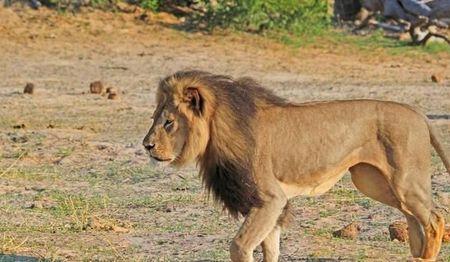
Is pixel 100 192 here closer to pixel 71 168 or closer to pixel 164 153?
pixel 71 168

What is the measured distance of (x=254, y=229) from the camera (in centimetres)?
670

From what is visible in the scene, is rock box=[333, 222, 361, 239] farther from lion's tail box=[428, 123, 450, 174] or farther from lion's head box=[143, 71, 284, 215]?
lion's head box=[143, 71, 284, 215]

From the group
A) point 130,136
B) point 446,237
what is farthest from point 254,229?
point 130,136

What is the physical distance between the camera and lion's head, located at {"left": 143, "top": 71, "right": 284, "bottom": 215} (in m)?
6.76

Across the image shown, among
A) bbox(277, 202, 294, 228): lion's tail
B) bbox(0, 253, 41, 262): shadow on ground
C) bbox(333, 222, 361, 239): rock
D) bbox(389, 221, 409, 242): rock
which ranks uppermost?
bbox(277, 202, 294, 228): lion's tail

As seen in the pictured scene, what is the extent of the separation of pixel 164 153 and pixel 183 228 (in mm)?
1598

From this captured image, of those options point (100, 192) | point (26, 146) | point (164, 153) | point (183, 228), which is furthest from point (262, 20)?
point (164, 153)

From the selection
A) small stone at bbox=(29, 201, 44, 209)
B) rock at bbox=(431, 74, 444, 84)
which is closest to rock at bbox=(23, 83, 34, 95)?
rock at bbox=(431, 74, 444, 84)

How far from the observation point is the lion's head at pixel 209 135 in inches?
266

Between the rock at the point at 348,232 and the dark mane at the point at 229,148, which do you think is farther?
the rock at the point at 348,232

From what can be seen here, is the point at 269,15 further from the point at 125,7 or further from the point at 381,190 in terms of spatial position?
the point at 381,190

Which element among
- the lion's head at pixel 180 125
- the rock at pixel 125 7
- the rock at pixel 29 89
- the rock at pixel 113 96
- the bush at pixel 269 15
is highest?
the lion's head at pixel 180 125

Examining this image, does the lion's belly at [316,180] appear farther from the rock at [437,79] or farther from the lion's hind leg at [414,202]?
the rock at [437,79]

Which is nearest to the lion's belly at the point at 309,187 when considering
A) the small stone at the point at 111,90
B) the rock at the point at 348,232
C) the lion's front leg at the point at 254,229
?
the lion's front leg at the point at 254,229
